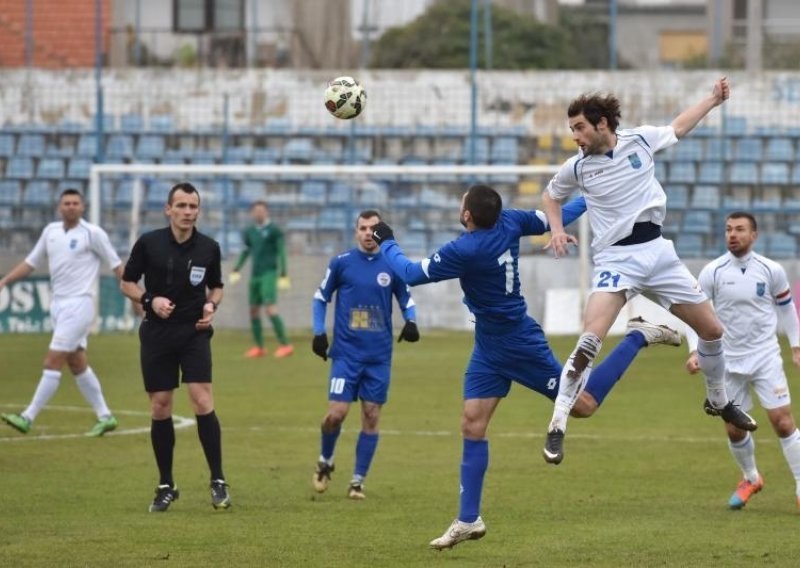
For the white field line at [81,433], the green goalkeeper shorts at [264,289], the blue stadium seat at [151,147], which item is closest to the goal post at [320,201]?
the blue stadium seat at [151,147]

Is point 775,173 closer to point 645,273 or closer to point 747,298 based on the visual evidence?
point 747,298

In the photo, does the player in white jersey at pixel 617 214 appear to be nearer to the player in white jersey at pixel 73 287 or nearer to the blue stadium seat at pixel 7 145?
the player in white jersey at pixel 73 287

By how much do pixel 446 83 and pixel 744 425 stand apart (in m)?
24.5

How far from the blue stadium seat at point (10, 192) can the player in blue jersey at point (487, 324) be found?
23464 millimetres

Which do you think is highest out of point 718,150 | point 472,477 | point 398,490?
point 718,150

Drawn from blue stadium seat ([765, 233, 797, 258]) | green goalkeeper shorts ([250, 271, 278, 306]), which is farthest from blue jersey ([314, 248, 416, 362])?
blue stadium seat ([765, 233, 797, 258])

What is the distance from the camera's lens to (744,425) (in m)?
10.9

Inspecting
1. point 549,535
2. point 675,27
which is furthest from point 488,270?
point 675,27

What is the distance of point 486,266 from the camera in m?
10.1

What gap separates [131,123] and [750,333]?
77.5ft

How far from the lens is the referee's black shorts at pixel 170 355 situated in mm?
11891

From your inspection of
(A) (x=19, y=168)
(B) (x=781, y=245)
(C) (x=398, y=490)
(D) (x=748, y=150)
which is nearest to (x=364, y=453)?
(C) (x=398, y=490)

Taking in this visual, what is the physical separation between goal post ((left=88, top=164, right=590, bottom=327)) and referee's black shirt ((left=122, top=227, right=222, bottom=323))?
684 inches

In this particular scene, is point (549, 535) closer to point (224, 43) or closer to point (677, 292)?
point (677, 292)
